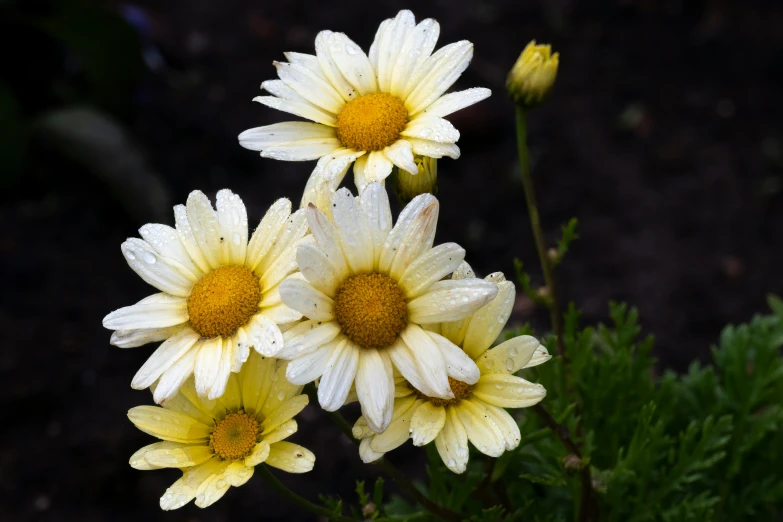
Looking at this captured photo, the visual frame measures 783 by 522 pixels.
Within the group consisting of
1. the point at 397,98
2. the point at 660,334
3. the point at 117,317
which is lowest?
the point at 660,334

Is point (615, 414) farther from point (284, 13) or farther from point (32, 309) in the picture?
point (284, 13)

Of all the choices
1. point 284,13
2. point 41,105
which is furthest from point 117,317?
point 284,13

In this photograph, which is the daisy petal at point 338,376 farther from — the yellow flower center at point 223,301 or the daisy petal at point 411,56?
the daisy petal at point 411,56

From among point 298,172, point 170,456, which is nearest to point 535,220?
point 170,456

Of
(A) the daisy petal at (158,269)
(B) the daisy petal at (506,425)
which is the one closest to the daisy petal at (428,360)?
(B) the daisy petal at (506,425)

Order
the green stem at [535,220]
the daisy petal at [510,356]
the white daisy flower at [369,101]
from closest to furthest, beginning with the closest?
1. the daisy petal at [510,356]
2. the white daisy flower at [369,101]
3. the green stem at [535,220]

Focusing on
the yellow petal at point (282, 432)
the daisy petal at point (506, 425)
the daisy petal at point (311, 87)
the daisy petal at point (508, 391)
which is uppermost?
the daisy petal at point (311, 87)

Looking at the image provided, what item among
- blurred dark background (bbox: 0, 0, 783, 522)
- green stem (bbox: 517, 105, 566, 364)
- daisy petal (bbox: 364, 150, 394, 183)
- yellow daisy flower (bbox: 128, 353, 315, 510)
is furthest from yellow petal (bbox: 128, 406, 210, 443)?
blurred dark background (bbox: 0, 0, 783, 522)

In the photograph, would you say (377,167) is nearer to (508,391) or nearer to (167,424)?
(508,391)
